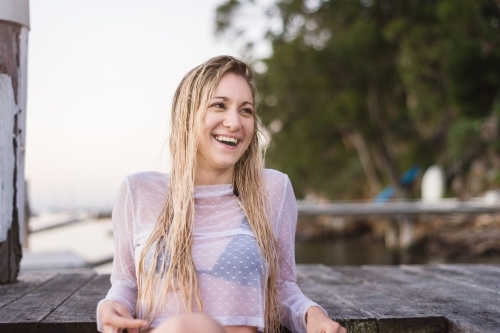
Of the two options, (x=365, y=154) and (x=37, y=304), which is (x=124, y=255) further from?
(x=365, y=154)

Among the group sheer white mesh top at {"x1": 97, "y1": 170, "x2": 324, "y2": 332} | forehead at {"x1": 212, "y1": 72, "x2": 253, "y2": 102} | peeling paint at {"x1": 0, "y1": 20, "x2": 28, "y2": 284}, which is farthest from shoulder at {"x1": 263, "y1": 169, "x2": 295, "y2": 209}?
peeling paint at {"x1": 0, "y1": 20, "x2": 28, "y2": 284}

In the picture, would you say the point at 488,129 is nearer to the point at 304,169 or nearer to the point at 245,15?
the point at 304,169

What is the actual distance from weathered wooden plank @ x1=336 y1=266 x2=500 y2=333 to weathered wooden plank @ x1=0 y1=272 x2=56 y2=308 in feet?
5.18

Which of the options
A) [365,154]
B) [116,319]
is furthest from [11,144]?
[365,154]

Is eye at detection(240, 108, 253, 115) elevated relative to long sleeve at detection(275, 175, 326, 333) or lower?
elevated

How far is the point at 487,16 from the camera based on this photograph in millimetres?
14906

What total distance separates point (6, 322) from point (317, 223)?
84.0 feet

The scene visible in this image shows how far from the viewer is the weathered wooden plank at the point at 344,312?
199 cm

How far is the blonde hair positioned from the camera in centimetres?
181

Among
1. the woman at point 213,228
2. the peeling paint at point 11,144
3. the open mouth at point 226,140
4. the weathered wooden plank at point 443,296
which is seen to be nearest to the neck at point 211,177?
the woman at point 213,228

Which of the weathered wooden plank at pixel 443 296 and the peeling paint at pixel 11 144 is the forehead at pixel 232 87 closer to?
the weathered wooden plank at pixel 443 296

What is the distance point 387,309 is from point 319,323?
0.47 meters

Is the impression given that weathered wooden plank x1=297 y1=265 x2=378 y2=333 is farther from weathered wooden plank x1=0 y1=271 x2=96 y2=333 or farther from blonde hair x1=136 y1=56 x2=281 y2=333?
weathered wooden plank x1=0 y1=271 x2=96 y2=333

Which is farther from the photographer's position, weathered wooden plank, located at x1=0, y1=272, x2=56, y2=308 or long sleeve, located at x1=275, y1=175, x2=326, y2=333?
weathered wooden plank, located at x1=0, y1=272, x2=56, y2=308
